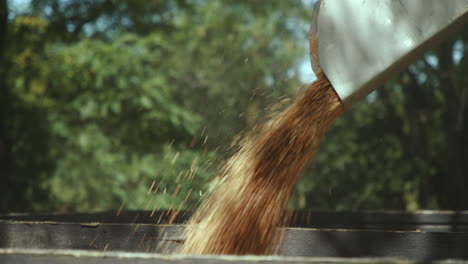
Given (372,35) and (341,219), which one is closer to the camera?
(372,35)

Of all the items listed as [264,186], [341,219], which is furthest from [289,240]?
[341,219]

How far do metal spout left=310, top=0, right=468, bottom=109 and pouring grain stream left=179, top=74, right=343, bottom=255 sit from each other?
0.87 ft

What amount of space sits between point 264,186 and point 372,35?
74 cm

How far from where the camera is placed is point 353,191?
19.4 ft

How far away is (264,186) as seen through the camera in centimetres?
228

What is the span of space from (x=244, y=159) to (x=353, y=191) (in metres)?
3.76

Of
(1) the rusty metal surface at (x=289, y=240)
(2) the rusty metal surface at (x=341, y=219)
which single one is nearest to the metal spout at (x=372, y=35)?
(1) the rusty metal surface at (x=289, y=240)

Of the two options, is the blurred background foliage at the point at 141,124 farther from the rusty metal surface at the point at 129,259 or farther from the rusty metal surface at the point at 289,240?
the rusty metal surface at the point at 129,259

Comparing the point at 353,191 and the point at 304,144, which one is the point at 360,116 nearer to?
the point at 353,191

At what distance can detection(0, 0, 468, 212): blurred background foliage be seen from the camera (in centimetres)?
505

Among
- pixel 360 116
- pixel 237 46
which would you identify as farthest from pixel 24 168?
pixel 360 116

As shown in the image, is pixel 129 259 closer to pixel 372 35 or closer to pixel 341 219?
pixel 372 35

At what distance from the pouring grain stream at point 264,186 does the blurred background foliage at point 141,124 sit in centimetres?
201

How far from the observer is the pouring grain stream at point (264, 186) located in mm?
2232
